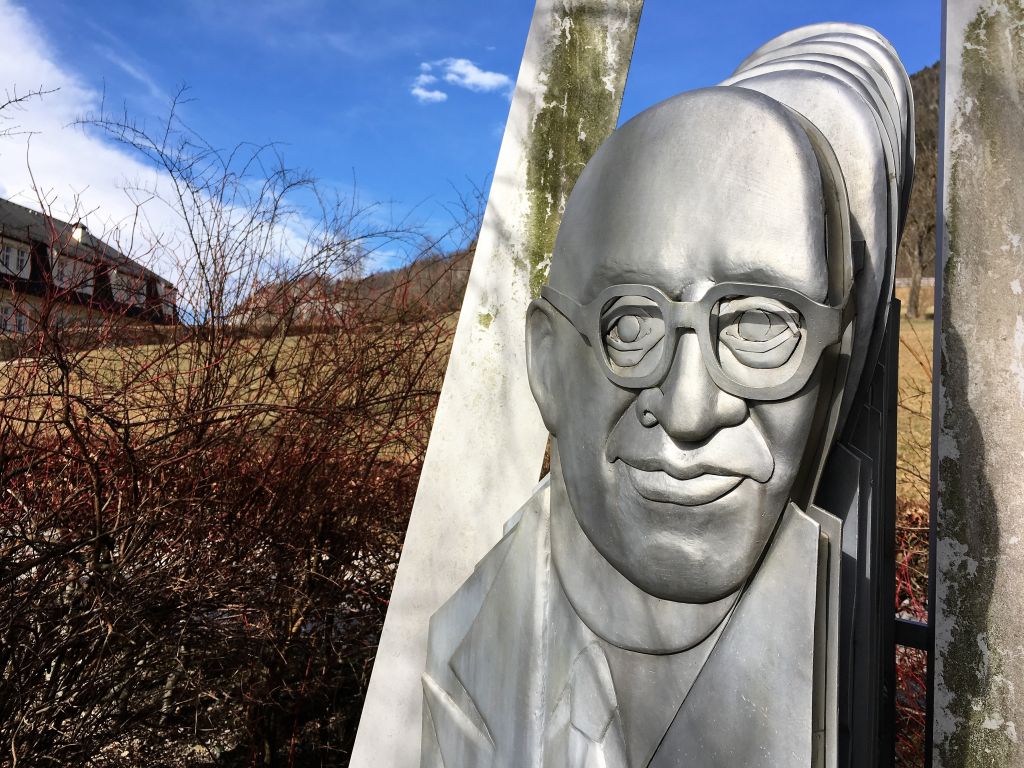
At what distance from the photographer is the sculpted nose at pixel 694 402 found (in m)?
1.20

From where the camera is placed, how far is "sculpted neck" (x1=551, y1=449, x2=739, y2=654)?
128cm

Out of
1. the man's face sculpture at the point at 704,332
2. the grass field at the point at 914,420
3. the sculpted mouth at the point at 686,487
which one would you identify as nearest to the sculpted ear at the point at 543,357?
the man's face sculpture at the point at 704,332

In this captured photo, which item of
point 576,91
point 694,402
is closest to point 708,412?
point 694,402

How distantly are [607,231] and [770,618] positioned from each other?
648mm

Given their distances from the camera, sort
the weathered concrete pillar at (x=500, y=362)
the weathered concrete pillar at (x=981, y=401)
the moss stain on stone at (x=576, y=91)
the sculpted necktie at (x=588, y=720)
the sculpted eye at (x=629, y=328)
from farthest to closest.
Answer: the moss stain on stone at (x=576, y=91)
the weathered concrete pillar at (x=500, y=362)
the weathered concrete pillar at (x=981, y=401)
the sculpted necktie at (x=588, y=720)
the sculpted eye at (x=629, y=328)

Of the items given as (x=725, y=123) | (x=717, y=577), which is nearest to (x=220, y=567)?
(x=717, y=577)

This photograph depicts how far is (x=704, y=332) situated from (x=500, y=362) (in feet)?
3.14

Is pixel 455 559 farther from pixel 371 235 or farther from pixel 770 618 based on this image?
pixel 371 235

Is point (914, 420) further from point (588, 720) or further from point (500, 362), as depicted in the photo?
point (588, 720)

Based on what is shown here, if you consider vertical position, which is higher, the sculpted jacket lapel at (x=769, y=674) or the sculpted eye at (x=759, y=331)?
the sculpted eye at (x=759, y=331)

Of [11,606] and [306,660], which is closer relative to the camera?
[11,606]

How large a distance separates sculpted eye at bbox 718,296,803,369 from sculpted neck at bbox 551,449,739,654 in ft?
1.20

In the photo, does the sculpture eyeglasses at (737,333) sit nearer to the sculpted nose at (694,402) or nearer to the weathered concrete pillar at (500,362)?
the sculpted nose at (694,402)

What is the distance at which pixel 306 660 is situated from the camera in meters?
3.83
